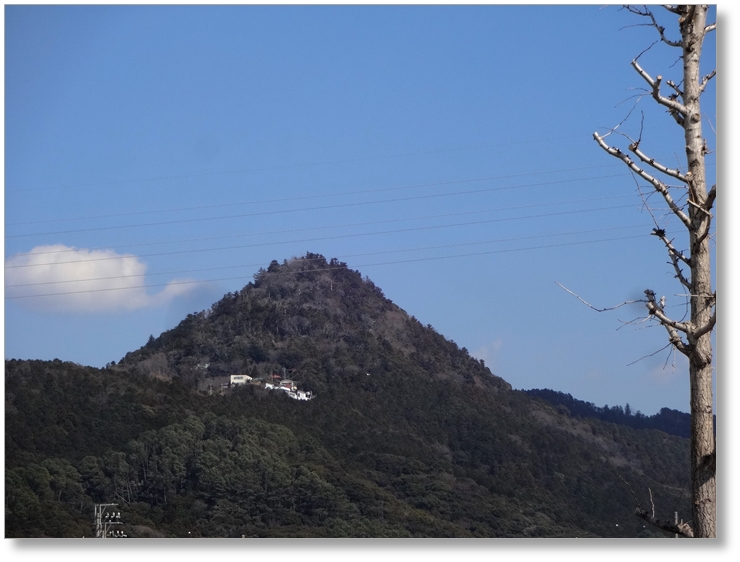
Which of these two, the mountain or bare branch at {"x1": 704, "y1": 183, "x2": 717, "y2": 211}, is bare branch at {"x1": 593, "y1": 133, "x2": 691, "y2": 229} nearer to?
bare branch at {"x1": 704, "y1": 183, "x2": 717, "y2": 211}

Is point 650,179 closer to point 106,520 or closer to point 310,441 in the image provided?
point 106,520

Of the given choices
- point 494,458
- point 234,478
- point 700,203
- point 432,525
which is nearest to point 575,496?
point 494,458

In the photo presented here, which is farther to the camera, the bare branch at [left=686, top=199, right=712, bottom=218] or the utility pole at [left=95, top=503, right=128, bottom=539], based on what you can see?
the utility pole at [left=95, top=503, right=128, bottom=539]

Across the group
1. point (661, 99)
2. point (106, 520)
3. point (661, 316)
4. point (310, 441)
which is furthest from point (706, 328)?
point (310, 441)

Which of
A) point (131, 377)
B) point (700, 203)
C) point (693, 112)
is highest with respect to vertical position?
point (131, 377)

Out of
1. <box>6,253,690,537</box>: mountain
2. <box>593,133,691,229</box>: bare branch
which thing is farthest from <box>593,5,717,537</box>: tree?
<box>6,253,690,537</box>: mountain

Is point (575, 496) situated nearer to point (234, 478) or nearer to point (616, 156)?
point (234, 478)
